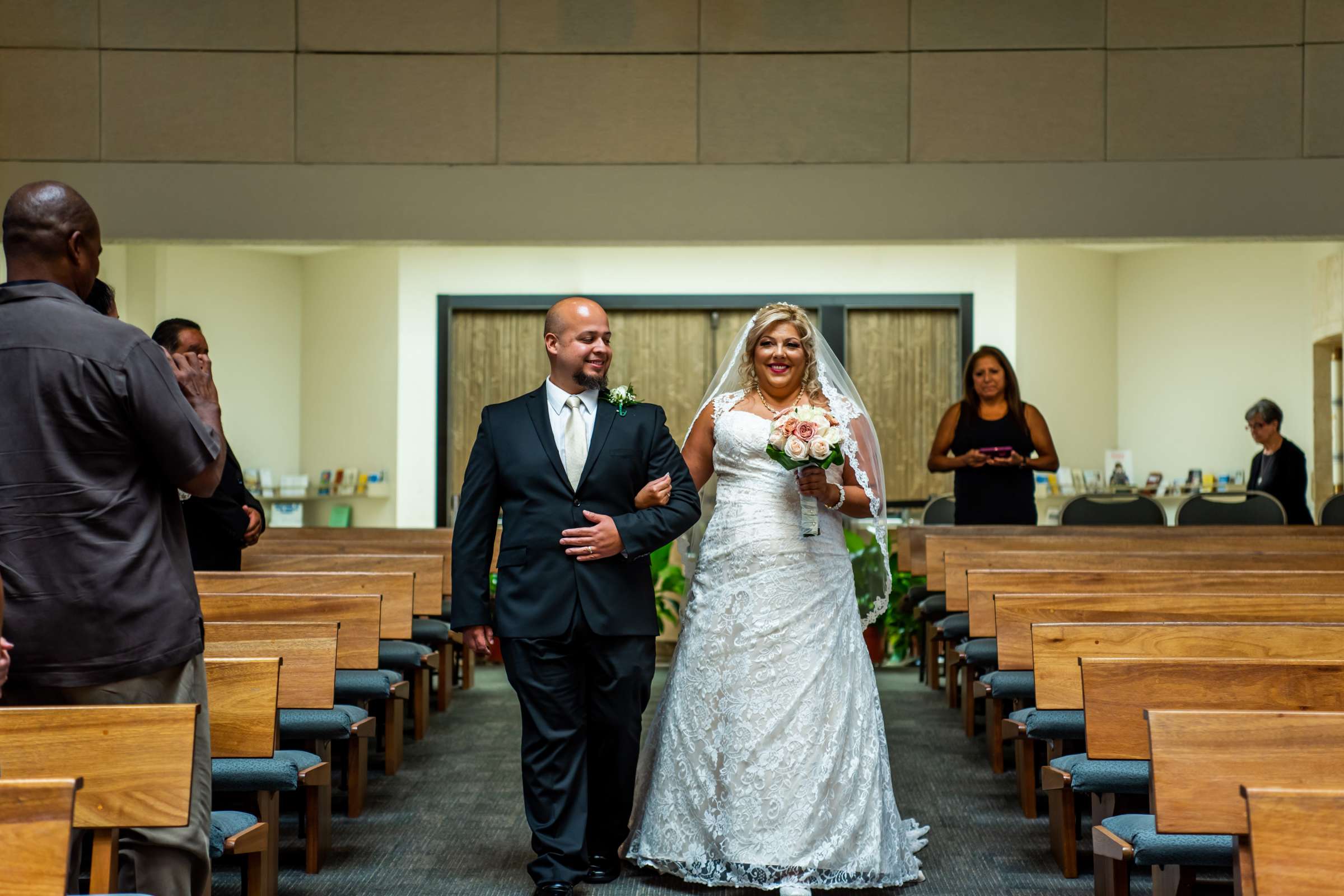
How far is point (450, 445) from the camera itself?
10758 millimetres

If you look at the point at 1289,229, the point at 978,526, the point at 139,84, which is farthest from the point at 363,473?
the point at 1289,229

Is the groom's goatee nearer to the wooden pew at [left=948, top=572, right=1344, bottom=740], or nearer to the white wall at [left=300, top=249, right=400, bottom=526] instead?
the wooden pew at [left=948, top=572, right=1344, bottom=740]

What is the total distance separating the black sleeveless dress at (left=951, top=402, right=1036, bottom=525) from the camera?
678 centimetres

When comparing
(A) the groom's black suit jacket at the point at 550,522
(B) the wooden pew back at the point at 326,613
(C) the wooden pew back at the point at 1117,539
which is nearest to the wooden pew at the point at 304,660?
(B) the wooden pew back at the point at 326,613

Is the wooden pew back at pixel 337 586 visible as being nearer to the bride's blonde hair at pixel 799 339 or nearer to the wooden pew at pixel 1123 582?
the bride's blonde hair at pixel 799 339

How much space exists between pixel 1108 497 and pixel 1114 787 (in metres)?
4.70

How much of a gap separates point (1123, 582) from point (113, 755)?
351 centimetres

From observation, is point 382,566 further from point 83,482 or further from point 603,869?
point 83,482

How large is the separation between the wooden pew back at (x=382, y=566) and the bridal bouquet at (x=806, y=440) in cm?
214

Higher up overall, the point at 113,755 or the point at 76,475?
the point at 76,475

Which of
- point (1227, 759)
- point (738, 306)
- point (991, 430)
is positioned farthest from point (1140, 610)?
point (738, 306)

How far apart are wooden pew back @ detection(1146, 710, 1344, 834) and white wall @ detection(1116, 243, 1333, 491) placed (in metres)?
8.99

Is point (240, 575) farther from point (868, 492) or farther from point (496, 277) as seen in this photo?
point (496, 277)

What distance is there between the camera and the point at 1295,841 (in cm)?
195
